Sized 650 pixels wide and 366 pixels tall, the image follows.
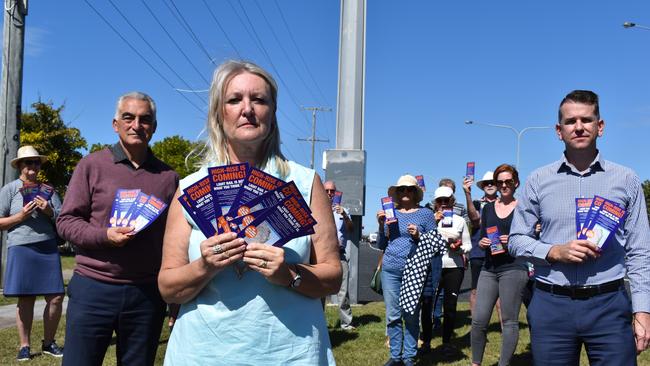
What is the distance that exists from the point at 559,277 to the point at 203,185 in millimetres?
2390

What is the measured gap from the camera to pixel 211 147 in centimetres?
226

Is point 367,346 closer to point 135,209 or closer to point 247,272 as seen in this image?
point 135,209

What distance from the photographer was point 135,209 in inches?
133

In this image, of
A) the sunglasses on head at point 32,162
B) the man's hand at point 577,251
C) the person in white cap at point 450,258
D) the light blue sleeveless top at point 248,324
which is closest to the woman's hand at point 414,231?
the person in white cap at point 450,258

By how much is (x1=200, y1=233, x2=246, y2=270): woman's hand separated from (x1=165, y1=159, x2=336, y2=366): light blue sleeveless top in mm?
140

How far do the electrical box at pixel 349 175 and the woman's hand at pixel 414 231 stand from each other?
3.85 meters

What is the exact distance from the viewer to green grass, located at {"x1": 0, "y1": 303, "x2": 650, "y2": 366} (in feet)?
21.8

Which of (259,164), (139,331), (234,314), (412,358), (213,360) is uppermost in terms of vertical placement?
(259,164)

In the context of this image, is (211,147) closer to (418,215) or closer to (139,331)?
(139,331)

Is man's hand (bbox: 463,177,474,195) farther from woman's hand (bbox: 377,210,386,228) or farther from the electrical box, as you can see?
the electrical box

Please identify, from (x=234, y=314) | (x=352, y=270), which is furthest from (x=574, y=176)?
(x=352, y=270)

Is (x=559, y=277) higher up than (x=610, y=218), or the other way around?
(x=610, y=218)

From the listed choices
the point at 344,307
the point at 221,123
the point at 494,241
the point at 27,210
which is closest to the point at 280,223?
the point at 221,123

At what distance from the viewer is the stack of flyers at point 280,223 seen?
1971 millimetres
